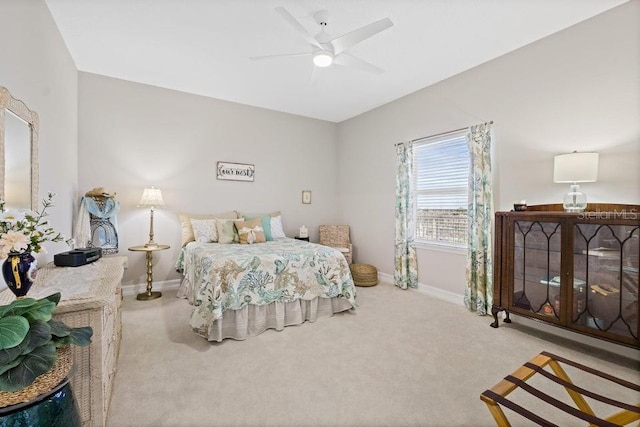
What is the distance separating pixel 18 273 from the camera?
1.34 m

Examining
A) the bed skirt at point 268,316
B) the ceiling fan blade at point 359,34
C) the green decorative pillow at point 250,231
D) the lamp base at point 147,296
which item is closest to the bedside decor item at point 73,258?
the bed skirt at point 268,316

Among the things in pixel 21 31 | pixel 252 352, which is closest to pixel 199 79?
pixel 21 31

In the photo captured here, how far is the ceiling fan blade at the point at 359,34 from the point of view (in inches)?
83.6

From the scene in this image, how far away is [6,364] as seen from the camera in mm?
904

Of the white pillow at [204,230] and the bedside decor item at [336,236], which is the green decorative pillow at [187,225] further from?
the bedside decor item at [336,236]

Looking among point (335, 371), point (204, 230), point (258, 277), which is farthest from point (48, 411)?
point (204, 230)

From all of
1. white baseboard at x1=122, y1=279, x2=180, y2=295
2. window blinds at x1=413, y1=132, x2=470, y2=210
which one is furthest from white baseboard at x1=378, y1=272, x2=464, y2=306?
white baseboard at x1=122, y1=279, x2=180, y2=295

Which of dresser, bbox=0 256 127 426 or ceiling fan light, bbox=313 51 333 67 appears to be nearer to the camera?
dresser, bbox=0 256 127 426

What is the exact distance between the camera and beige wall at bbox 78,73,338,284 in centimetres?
375

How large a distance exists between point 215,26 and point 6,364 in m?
2.74

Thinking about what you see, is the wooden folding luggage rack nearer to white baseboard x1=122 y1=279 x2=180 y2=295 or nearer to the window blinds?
the window blinds

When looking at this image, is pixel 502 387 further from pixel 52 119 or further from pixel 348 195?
pixel 348 195

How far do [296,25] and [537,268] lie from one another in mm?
2877

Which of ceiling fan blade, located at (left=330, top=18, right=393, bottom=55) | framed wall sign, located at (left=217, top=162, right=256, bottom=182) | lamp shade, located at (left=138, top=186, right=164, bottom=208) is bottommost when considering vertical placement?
lamp shade, located at (left=138, top=186, right=164, bottom=208)
